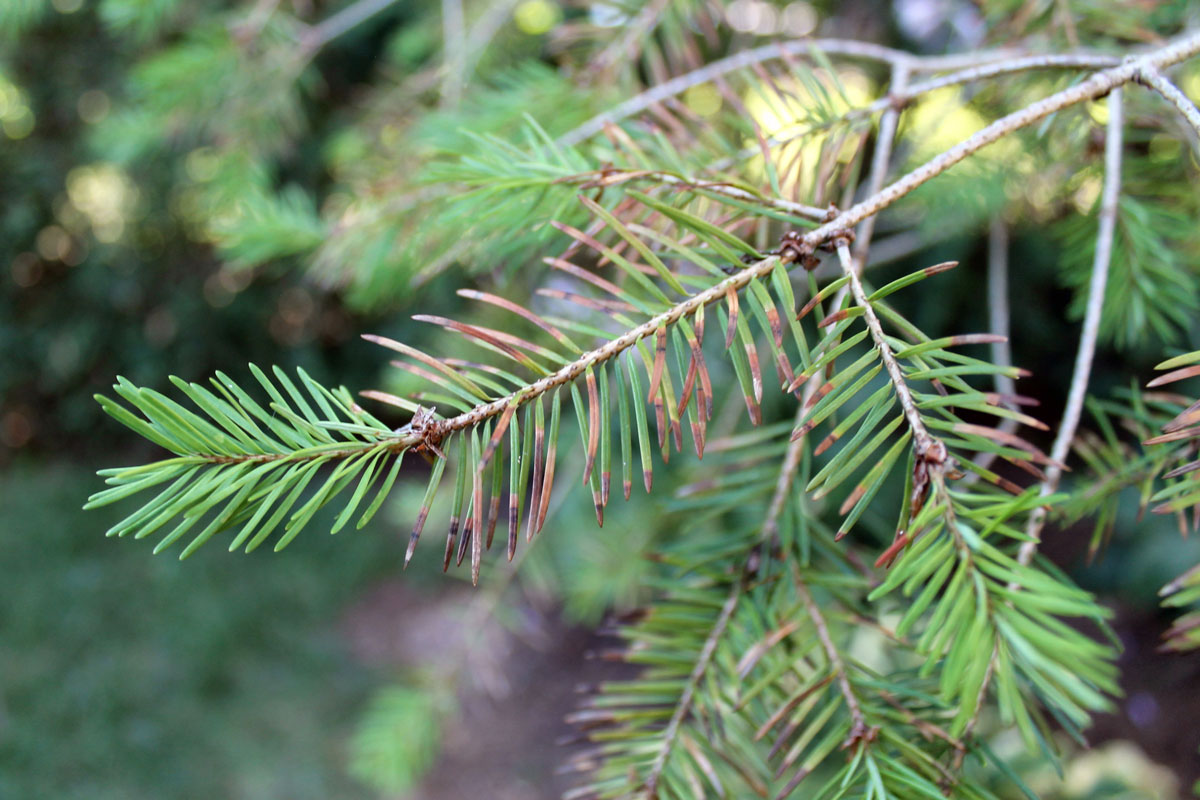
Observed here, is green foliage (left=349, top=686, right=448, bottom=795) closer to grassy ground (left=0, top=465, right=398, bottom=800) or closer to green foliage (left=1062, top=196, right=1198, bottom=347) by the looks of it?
green foliage (left=1062, top=196, right=1198, bottom=347)

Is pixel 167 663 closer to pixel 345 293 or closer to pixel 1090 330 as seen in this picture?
pixel 345 293

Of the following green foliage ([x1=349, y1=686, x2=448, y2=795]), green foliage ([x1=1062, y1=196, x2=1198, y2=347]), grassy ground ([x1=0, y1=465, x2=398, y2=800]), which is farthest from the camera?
grassy ground ([x1=0, y1=465, x2=398, y2=800])

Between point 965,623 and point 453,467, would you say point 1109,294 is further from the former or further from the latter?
point 453,467

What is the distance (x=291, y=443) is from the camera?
10.4 inches

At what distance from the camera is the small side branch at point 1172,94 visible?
0.87ft

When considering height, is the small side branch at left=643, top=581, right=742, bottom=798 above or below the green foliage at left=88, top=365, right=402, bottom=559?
below

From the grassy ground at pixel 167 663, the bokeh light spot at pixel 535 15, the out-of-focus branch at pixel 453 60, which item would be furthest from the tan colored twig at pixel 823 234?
the grassy ground at pixel 167 663

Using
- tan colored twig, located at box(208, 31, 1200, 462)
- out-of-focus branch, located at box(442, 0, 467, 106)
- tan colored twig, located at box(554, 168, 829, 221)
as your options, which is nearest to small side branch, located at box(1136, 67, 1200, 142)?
tan colored twig, located at box(208, 31, 1200, 462)

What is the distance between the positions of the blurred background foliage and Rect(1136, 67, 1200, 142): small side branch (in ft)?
0.62

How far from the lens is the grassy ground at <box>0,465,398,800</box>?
1.98 meters

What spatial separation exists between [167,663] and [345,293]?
1.76 meters

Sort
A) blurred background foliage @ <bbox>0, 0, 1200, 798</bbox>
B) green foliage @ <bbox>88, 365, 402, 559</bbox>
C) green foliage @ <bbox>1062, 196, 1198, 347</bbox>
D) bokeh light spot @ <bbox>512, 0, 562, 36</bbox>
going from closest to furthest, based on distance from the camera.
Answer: green foliage @ <bbox>88, 365, 402, 559</bbox>, green foliage @ <bbox>1062, 196, 1198, 347</bbox>, blurred background foliage @ <bbox>0, 0, 1200, 798</bbox>, bokeh light spot @ <bbox>512, 0, 562, 36</bbox>

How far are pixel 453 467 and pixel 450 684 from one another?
0.49 m

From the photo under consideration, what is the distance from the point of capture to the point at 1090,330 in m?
0.37
